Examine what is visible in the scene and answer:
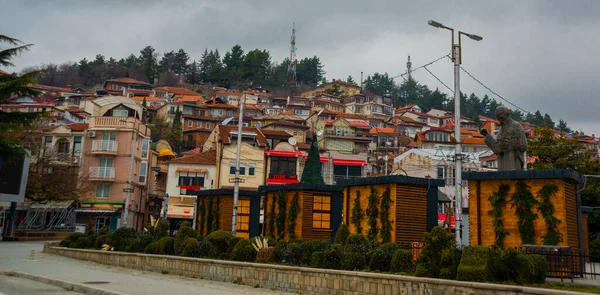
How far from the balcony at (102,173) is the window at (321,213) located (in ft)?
117

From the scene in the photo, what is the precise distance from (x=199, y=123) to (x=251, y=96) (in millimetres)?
31823

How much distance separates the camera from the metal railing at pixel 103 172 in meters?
55.6

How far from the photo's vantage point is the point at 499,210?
17.5 meters

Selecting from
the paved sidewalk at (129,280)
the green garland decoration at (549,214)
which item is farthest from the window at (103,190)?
the green garland decoration at (549,214)

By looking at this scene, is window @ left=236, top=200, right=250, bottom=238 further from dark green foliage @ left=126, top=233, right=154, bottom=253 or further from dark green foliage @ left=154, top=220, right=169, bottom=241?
dark green foliage @ left=126, top=233, right=154, bottom=253

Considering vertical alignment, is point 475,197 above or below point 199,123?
below

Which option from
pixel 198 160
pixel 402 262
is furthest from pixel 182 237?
pixel 198 160

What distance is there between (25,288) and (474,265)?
12416mm

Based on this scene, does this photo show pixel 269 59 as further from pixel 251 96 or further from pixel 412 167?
pixel 412 167

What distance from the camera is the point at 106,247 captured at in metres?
27.5

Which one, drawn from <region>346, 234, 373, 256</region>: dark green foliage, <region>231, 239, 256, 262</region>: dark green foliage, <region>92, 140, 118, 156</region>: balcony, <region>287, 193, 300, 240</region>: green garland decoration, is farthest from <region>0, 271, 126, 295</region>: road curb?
<region>92, 140, 118, 156</region>: balcony

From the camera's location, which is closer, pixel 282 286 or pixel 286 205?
pixel 282 286

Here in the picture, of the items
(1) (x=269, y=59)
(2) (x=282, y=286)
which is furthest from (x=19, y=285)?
(1) (x=269, y=59)

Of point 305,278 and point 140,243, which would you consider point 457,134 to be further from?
point 140,243
